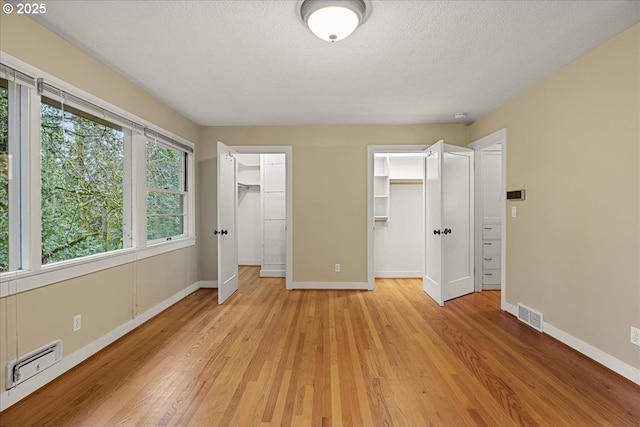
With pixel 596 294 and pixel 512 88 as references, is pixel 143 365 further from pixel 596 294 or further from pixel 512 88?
pixel 512 88

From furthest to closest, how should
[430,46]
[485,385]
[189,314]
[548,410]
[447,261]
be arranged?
[447,261], [189,314], [430,46], [485,385], [548,410]

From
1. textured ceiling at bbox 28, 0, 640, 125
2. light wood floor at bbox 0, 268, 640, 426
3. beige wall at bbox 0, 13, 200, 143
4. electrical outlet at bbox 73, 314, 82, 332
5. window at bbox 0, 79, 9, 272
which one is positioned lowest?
light wood floor at bbox 0, 268, 640, 426

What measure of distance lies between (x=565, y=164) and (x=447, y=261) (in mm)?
1739

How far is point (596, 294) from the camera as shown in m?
2.31

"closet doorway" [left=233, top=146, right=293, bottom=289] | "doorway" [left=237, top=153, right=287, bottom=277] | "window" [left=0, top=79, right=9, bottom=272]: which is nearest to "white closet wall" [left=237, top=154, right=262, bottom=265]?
"closet doorway" [left=233, top=146, right=293, bottom=289]

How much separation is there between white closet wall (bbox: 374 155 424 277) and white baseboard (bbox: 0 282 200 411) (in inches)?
138

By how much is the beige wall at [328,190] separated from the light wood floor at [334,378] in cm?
122

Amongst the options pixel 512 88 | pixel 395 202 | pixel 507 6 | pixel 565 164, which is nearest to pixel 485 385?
pixel 565 164

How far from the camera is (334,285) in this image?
443 cm

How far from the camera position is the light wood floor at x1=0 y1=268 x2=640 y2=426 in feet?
5.57

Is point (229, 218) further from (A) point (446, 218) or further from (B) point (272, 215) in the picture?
(A) point (446, 218)

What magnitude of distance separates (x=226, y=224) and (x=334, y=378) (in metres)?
2.59

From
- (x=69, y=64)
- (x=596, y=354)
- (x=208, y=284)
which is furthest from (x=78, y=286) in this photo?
(x=596, y=354)

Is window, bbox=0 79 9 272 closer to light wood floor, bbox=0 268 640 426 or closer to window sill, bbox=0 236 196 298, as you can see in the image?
window sill, bbox=0 236 196 298
